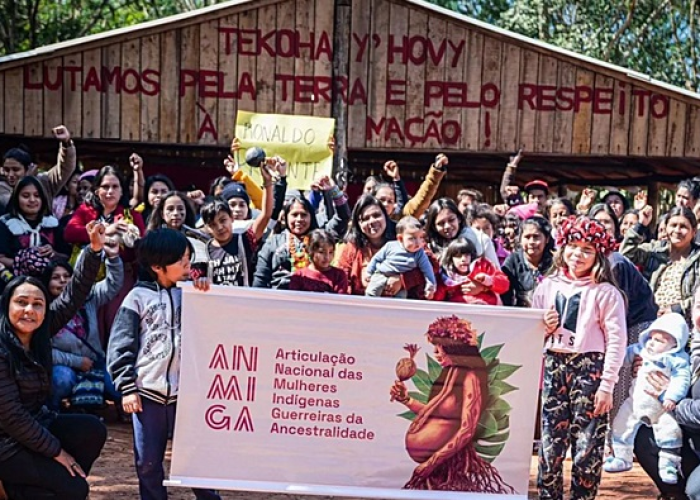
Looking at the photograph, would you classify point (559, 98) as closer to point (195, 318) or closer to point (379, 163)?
point (379, 163)

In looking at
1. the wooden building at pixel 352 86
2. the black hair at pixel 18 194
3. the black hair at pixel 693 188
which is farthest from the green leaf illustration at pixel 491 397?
the wooden building at pixel 352 86

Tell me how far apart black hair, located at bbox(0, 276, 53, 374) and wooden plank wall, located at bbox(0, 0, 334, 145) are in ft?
23.4

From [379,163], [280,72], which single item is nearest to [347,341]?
[280,72]

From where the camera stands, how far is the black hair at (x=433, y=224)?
7512 millimetres

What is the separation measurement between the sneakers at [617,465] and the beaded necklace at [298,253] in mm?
2579

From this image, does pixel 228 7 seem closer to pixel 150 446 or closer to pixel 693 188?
pixel 693 188

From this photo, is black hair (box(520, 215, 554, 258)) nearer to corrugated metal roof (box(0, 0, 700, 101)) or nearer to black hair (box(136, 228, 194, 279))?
black hair (box(136, 228, 194, 279))

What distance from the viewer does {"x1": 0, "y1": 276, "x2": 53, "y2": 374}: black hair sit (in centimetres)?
512

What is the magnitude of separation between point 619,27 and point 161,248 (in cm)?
2055

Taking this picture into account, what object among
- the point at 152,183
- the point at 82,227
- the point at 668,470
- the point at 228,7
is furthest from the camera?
the point at 228,7

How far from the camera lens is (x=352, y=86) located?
40.8 ft

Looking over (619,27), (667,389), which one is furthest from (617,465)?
(619,27)

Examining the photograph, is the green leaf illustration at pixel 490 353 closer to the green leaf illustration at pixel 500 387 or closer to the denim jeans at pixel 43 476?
the green leaf illustration at pixel 500 387

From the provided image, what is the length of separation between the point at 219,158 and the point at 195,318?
33.0 feet
